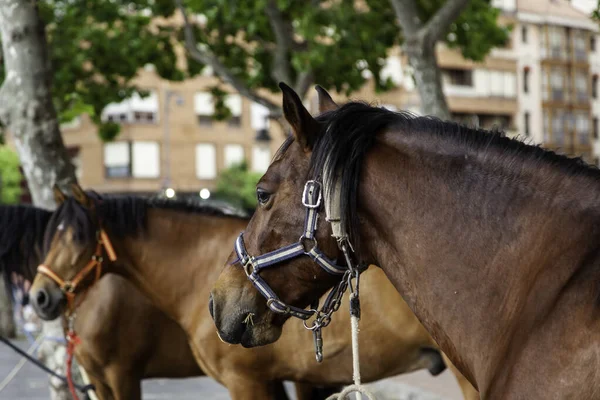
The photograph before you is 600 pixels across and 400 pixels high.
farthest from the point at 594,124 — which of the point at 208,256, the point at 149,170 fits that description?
the point at 208,256

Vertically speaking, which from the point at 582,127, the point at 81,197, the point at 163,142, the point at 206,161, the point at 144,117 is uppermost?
the point at 144,117

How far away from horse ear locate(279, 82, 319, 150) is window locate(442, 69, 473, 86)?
56.6m

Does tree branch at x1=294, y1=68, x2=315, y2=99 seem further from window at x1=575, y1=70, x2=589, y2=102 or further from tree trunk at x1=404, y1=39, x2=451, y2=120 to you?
window at x1=575, y1=70, x2=589, y2=102

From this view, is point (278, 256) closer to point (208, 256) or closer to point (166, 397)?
point (208, 256)

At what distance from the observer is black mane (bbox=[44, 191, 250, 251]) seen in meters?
6.21

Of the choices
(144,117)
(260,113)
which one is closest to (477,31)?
(144,117)

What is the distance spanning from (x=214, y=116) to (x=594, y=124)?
145 ft

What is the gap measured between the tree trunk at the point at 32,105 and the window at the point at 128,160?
136 feet

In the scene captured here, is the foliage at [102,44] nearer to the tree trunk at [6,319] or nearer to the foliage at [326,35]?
the foliage at [326,35]

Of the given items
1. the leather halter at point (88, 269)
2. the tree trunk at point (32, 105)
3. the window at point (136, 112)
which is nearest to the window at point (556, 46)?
the window at point (136, 112)

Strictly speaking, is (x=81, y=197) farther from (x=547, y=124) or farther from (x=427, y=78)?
(x=547, y=124)

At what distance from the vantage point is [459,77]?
59562 mm

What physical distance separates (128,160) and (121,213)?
45.5m

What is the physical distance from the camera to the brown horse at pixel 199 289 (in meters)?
5.43
